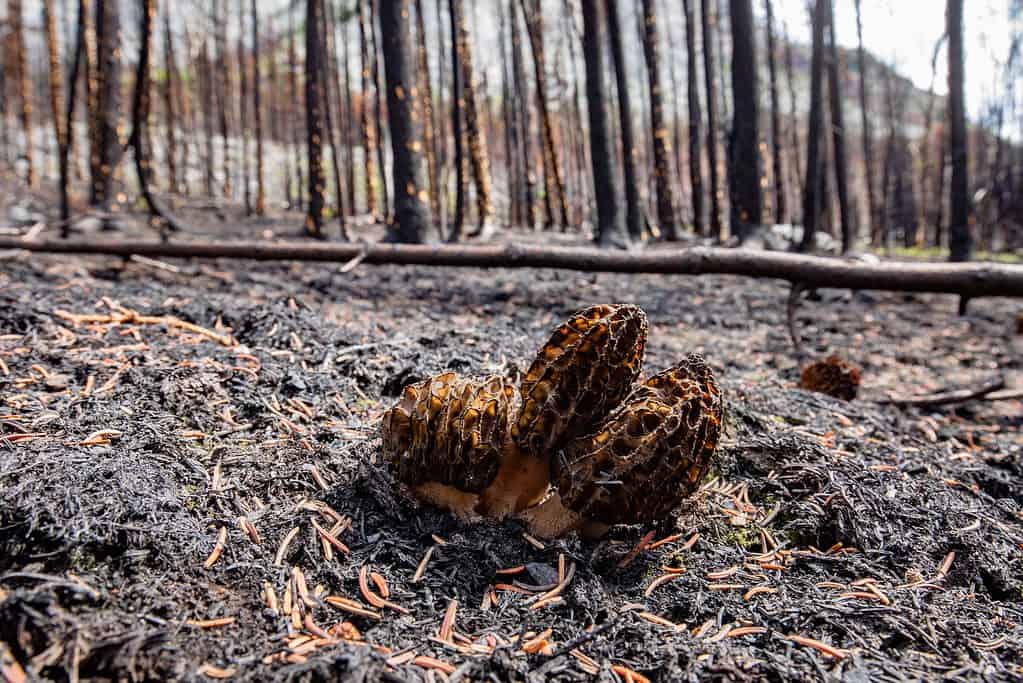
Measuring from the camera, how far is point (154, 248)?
6.00 meters

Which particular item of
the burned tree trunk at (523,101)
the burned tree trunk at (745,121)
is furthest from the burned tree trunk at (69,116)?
the burned tree trunk at (523,101)

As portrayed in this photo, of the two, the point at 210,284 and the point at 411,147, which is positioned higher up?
the point at 411,147

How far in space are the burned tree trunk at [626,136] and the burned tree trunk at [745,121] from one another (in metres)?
1.51

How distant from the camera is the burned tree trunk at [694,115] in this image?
14.8 meters

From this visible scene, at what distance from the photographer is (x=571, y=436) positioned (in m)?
2.06

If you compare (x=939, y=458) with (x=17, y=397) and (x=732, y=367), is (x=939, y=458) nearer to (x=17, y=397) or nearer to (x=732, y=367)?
(x=732, y=367)

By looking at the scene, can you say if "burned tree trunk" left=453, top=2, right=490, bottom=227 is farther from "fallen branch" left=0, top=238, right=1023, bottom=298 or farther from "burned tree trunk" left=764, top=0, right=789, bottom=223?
"burned tree trunk" left=764, top=0, right=789, bottom=223

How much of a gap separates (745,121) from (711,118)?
6071mm

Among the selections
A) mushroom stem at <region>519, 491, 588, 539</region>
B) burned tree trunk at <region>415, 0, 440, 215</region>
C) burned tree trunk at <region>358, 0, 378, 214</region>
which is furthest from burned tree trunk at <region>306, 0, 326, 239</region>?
mushroom stem at <region>519, 491, 588, 539</region>

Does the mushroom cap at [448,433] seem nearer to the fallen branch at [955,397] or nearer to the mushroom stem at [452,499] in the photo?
the mushroom stem at [452,499]

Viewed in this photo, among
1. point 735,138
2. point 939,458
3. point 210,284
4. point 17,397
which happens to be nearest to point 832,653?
point 939,458

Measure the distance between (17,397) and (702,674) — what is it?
255 centimetres

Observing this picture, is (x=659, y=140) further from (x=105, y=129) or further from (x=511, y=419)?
(x=511, y=419)

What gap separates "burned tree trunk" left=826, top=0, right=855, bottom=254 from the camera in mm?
11500
